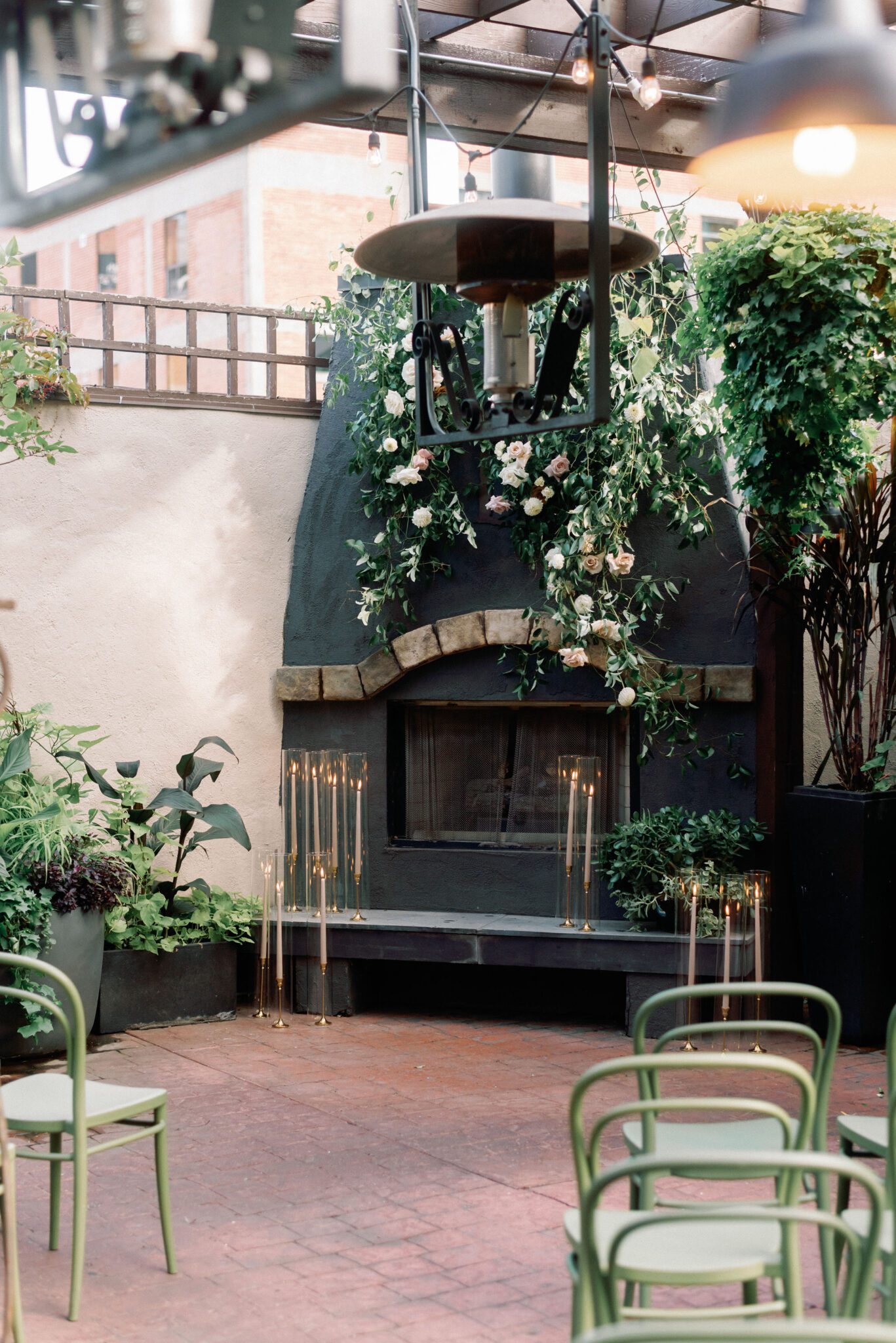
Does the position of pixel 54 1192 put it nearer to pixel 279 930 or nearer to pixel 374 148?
pixel 279 930

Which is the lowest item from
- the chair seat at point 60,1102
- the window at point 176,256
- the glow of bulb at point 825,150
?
the chair seat at point 60,1102

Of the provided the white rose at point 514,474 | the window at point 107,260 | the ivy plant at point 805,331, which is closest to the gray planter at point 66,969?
the white rose at point 514,474

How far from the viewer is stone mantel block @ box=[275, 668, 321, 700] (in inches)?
271

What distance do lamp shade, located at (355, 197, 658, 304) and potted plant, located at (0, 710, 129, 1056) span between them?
10.4 ft

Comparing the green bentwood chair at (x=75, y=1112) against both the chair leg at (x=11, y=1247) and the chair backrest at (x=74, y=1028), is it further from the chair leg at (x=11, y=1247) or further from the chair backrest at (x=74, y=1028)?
the chair leg at (x=11, y=1247)

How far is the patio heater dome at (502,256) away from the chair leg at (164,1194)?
6.29 ft

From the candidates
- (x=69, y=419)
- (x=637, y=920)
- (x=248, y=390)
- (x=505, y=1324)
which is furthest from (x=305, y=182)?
(x=505, y=1324)

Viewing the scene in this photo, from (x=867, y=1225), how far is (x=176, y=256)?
72.2ft

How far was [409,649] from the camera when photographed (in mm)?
6703

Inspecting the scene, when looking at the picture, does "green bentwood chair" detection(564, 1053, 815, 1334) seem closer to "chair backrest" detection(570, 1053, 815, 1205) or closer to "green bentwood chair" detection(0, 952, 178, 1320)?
"chair backrest" detection(570, 1053, 815, 1205)

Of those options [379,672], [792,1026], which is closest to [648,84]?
[792,1026]

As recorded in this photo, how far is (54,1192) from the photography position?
3799 millimetres

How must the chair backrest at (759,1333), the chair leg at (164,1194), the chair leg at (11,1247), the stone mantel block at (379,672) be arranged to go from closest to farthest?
1. the chair backrest at (759,1333)
2. the chair leg at (11,1247)
3. the chair leg at (164,1194)
4. the stone mantel block at (379,672)

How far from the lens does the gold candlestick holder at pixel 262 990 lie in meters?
6.50
